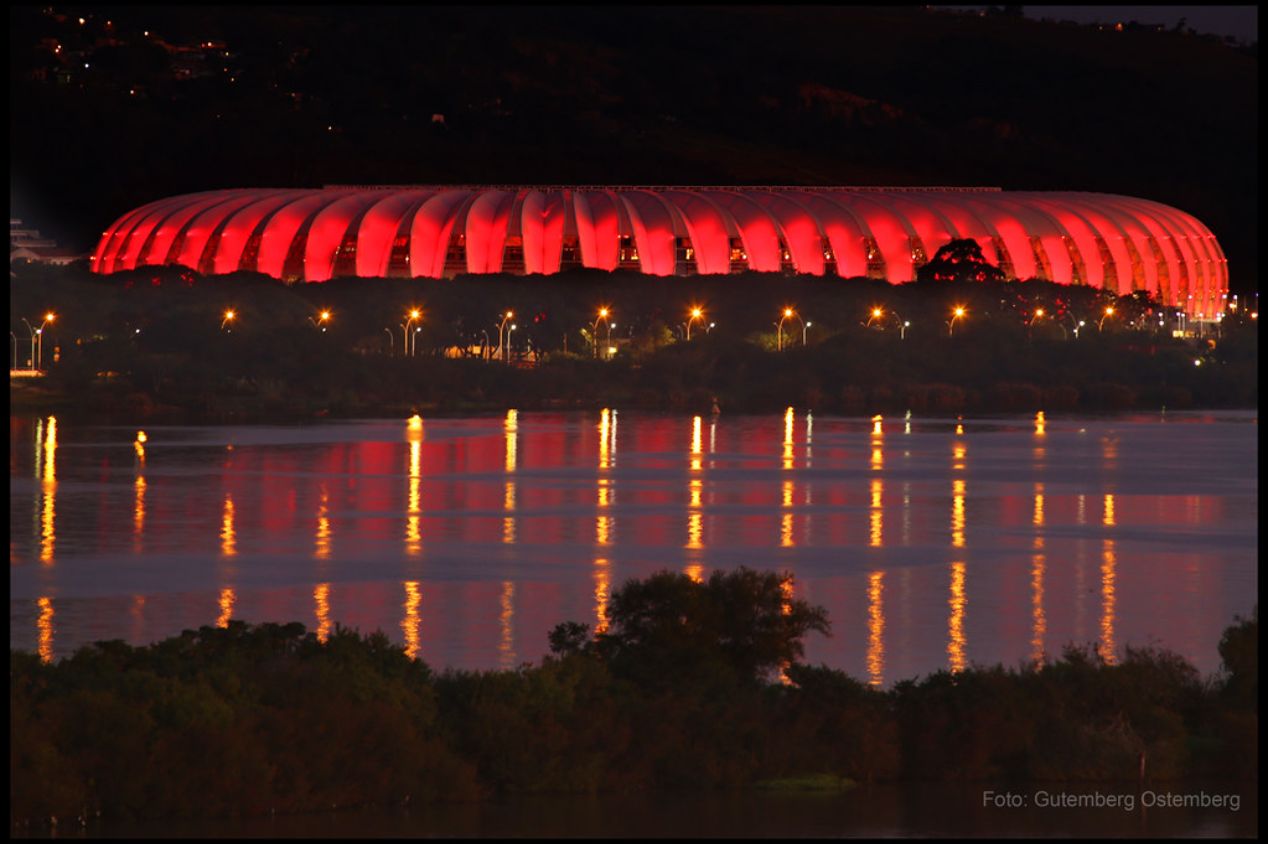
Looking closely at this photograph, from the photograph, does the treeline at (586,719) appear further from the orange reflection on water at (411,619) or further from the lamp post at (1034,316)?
the lamp post at (1034,316)

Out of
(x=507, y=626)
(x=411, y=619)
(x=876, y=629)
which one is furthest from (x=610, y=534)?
(x=876, y=629)

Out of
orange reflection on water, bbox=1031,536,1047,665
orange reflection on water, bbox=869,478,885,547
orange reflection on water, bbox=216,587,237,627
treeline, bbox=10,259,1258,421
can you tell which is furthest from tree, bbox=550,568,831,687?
treeline, bbox=10,259,1258,421

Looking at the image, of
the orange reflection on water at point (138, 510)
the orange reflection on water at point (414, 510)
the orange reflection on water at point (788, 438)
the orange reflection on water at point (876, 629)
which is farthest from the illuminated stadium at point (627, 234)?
the orange reflection on water at point (876, 629)

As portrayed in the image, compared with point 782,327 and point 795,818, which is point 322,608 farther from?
point 782,327

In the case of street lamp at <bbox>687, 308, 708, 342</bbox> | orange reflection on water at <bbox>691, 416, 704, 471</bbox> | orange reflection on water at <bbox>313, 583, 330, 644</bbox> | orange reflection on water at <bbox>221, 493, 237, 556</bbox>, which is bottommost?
orange reflection on water at <bbox>313, 583, 330, 644</bbox>

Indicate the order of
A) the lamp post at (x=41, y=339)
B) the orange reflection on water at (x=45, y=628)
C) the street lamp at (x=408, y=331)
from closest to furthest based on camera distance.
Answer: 1. the orange reflection on water at (x=45, y=628)
2. the lamp post at (x=41, y=339)
3. the street lamp at (x=408, y=331)

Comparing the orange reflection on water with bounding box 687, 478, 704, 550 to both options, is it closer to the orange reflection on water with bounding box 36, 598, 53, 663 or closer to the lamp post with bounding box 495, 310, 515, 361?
the orange reflection on water with bounding box 36, 598, 53, 663
